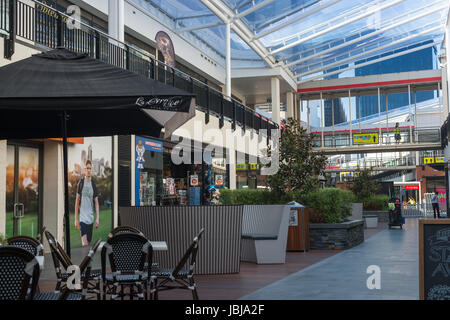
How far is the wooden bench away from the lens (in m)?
10.5

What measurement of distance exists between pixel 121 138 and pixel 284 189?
4.93 metres

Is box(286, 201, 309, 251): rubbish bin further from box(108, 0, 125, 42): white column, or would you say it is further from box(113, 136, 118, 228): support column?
box(108, 0, 125, 42): white column

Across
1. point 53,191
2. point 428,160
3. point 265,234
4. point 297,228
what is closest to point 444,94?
point 428,160

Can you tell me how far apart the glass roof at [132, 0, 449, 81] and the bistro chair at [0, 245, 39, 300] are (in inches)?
691

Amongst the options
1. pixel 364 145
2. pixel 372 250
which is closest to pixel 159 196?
pixel 372 250

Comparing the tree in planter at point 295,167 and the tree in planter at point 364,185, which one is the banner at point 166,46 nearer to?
the tree in planter at point 295,167

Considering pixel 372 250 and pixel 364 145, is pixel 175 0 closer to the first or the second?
pixel 372 250

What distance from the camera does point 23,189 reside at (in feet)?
39.4

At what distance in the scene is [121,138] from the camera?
609 inches

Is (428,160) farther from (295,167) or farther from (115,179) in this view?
(115,179)

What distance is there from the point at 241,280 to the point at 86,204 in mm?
6631

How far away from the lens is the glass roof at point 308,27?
22.4 metres

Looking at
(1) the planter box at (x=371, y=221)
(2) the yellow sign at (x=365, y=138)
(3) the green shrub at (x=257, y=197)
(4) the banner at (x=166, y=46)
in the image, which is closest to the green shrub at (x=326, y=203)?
(3) the green shrub at (x=257, y=197)
